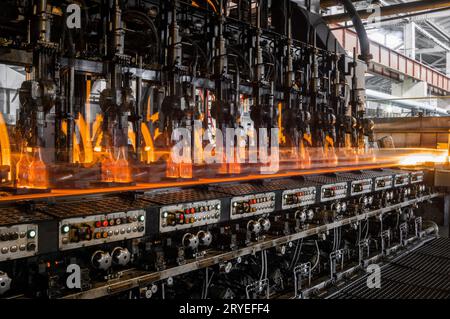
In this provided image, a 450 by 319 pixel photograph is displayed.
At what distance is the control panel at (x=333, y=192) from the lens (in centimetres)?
384

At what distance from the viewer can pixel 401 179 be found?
552 centimetres

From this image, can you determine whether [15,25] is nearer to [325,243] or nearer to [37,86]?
[37,86]

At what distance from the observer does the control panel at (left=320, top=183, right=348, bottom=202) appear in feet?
12.6

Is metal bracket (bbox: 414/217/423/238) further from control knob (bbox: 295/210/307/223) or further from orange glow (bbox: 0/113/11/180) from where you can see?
orange glow (bbox: 0/113/11/180)

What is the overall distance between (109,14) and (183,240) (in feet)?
5.32

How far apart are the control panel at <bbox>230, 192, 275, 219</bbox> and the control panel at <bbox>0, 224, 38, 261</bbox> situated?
1340mm

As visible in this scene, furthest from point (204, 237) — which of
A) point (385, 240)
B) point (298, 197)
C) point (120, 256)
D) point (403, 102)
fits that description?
point (403, 102)

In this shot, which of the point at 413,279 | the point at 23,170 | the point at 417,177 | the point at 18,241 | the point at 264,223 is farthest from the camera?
the point at 417,177

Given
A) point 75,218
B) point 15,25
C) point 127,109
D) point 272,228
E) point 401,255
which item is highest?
point 15,25

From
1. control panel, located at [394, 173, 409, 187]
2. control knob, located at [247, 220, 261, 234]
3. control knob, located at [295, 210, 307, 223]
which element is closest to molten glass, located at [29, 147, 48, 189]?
control knob, located at [247, 220, 261, 234]

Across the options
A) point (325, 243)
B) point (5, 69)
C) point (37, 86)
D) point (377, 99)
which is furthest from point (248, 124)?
point (377, 99)

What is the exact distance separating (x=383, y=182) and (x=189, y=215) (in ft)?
10.9

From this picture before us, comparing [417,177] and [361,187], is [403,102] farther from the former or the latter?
[361,187]

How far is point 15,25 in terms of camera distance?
2.93 m
